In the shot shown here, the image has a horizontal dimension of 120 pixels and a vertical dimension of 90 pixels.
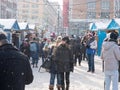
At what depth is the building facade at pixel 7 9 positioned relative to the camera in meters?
82.4

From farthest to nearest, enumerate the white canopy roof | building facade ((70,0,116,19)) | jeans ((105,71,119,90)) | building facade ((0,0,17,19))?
1. building facade ((70,0,116,19))
2. building facade ((0,0,17,19))
3. the white canopy roof
4. jeans ((105,71,119,90))

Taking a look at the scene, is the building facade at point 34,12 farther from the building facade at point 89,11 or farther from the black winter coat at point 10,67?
the black winter coat at point 10,67

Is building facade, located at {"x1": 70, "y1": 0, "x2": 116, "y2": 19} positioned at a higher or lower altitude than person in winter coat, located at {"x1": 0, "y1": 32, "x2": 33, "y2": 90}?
higher

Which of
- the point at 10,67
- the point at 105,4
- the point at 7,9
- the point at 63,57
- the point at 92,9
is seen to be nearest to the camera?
the point at 10,67

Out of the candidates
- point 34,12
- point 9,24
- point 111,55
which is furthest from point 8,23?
point 34,12

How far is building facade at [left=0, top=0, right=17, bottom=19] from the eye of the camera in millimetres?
82369

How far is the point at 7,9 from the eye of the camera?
294 ft

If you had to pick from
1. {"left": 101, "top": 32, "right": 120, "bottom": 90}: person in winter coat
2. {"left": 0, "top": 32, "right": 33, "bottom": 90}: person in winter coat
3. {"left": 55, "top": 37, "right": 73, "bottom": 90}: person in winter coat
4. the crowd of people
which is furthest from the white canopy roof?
{"left": 0, "top": 32, "right": 33, "bottom": 90}: person in winter coat

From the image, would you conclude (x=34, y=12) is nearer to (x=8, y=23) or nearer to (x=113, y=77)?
(x=8, y=23)

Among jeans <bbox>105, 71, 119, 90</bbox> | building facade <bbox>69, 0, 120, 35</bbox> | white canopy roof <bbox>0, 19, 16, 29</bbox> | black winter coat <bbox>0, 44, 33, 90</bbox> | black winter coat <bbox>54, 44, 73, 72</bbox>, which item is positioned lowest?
jeans <bbox>105, 71, 119, 90</bbox>

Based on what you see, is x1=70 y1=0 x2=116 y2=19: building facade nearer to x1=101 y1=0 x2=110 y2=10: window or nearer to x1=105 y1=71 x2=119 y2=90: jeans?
x1=101 y1=0 x2=110 y2=10: window

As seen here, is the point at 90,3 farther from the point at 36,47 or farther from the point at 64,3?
the point at 36,47

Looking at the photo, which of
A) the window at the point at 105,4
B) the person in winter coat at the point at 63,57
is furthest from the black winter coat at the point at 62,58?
the window at the point at 105,4

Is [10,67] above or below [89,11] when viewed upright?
below
